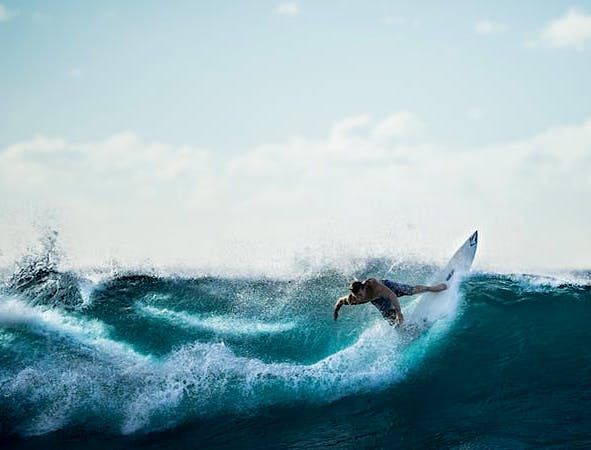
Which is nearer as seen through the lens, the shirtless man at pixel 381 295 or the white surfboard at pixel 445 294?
the shirtless man at pixel 381 295

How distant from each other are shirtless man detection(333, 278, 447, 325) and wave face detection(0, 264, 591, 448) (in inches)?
17.4

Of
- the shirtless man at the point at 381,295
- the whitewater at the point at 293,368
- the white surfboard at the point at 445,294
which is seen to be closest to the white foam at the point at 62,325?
the whitewater at the point at 293,368

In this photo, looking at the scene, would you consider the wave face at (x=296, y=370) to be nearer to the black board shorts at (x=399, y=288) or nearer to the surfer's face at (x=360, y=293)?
the black board shorts at (x=399, y=288)

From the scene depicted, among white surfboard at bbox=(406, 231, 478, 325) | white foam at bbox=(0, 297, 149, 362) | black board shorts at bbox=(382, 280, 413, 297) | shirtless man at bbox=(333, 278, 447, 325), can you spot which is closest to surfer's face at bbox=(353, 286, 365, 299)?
shirtless man at bbox=(333, 278, 447, 325)

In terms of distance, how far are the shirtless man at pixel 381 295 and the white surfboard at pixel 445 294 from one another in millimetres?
463

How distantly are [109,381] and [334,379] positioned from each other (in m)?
3.47

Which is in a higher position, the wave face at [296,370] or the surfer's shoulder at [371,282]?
the surfer's shoulder at [371,282]

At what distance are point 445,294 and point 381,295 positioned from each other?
2097 mm

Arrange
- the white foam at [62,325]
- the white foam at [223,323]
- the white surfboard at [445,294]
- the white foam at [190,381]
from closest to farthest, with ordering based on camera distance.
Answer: the white foam at [190,381] → the white surfboard at [445,294] → the white foam at [62,325] → the white foam at [223,323]

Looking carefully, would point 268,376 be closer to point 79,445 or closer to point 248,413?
point 248,413

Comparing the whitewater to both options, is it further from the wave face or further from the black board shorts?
the black board shorts

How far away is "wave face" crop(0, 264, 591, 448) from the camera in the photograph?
6773 millimetres

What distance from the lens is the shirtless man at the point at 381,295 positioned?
8.08m

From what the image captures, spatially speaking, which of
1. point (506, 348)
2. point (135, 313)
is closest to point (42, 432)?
point (135, 313)
